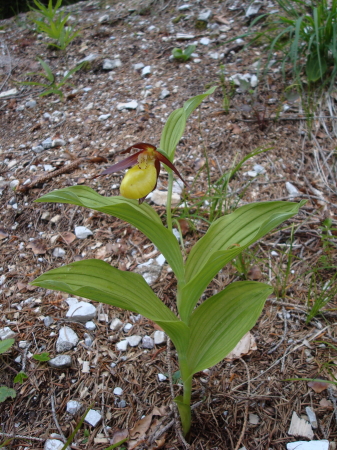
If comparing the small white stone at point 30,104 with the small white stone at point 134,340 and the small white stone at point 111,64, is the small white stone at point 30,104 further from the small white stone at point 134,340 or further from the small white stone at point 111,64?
the small white stone at point 134,340

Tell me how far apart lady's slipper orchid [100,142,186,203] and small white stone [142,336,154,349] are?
513 mm

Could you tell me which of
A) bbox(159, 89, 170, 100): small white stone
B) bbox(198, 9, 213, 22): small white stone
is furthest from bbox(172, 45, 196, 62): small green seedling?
bbox(198, 9, 213, 22): small white stone

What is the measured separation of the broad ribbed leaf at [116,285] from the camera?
73 cm

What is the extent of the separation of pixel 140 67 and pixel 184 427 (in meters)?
2.04

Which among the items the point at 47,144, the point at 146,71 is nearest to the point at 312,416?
the point at 47,144

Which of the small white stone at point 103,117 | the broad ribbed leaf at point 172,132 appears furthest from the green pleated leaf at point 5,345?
the small white stone at point 103,117

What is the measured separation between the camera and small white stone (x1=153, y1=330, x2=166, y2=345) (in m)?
1.09

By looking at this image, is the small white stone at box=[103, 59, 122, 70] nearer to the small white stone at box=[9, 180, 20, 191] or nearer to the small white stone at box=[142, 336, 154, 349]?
the small white stone at box=[9, 180, 20, 191]

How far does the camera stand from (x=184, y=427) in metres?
0.89

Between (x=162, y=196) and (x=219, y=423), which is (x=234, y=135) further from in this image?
(x=219, y=423)

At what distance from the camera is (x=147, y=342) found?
3.59ft

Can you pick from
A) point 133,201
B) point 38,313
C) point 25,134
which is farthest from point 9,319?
point 25,134

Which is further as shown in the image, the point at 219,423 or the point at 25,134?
the point at 25,134

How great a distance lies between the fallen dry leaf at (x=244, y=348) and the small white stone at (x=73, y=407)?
437 millimetres
